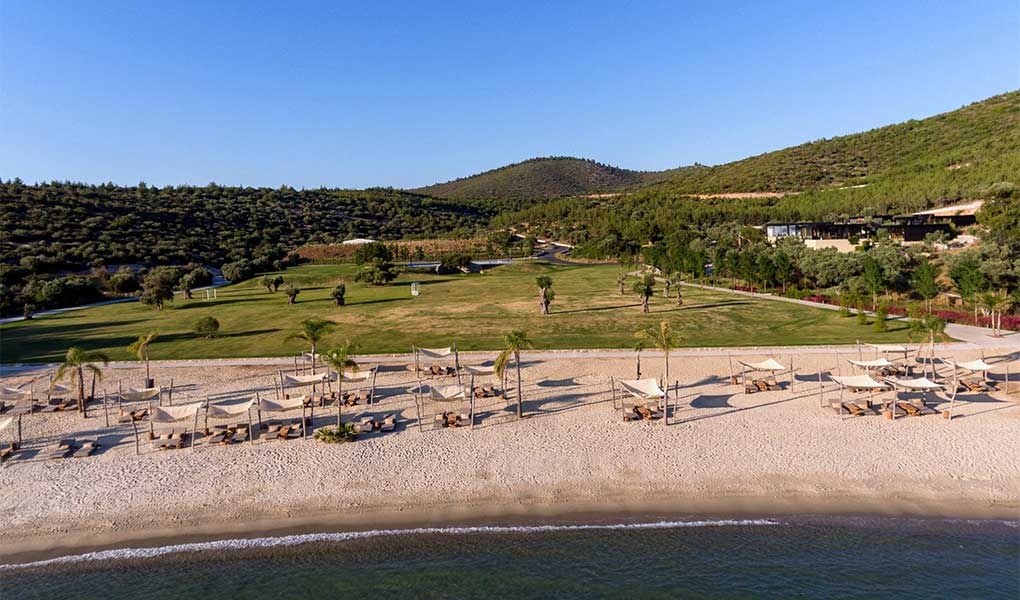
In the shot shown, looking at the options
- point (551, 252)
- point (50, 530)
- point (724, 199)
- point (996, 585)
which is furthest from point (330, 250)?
point (996, 585)

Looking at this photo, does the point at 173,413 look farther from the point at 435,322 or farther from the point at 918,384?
the point at 918,384

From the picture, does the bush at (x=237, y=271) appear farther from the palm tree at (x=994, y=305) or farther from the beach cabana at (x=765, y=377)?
the palm tree at (x=994, y=305)

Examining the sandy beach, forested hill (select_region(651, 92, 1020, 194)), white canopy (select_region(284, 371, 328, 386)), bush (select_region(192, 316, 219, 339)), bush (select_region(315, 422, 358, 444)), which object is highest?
forested hill (select_region(651, 92, 1020, 194))

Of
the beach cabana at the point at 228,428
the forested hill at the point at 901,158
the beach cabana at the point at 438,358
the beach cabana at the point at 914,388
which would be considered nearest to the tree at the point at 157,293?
the beach cabana at the point at 438,358

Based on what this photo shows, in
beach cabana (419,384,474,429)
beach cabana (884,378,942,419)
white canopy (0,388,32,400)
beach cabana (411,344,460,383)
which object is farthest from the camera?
beach cabana (411,344,460,383)

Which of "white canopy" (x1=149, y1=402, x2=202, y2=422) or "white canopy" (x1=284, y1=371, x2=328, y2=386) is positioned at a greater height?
"white canopy" (x1=284, y1=371, x2=328, y2=386)

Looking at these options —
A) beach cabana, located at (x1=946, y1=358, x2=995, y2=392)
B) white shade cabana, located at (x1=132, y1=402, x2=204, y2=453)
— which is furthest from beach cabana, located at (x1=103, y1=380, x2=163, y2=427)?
beach cabana, located at (x1=946, y1=358, x2=995, y2=392)

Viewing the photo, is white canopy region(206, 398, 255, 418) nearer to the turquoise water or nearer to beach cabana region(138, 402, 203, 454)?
beach cabana region(138, 402, 203, 454)

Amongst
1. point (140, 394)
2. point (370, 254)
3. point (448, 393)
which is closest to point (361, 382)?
point (448, 393)
